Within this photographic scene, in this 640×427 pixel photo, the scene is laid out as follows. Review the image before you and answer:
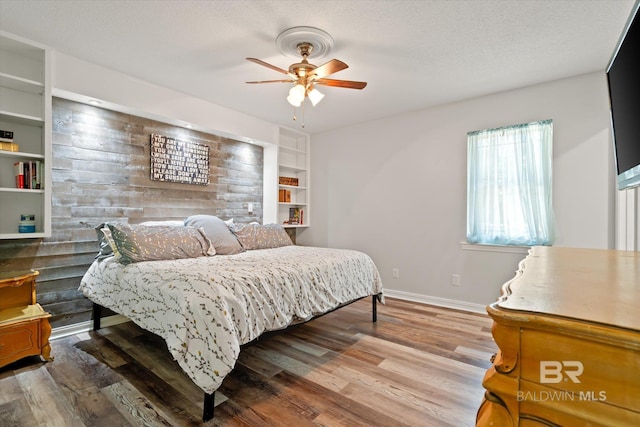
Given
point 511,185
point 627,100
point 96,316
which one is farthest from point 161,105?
point 511,185

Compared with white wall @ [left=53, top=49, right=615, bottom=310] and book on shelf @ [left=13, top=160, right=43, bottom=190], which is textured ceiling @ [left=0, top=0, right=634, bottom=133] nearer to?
white wall @ [left=53, top=49, right=615, bottom=310]

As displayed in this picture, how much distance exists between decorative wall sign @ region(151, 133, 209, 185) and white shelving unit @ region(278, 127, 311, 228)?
1.36 metres

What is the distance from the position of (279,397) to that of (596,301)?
180cm

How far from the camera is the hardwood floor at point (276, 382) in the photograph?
168 centimetres

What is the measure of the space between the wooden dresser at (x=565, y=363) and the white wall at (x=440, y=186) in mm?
3084

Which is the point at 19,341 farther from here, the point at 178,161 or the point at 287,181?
the point at 287,181

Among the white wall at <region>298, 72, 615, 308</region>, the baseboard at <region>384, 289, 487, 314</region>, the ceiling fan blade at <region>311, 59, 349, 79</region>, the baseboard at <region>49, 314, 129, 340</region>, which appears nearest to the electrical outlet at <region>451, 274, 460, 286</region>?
the white wall at <region>298, 72, 615, 308</region>

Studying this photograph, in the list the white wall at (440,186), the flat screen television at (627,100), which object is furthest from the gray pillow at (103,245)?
the flat screen television at (627,100)

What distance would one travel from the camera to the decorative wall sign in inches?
135

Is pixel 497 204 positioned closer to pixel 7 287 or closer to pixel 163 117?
pixel 163 117

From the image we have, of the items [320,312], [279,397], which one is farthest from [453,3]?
[279,397]

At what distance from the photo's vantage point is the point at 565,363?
52 cm

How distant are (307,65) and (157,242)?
2004mm

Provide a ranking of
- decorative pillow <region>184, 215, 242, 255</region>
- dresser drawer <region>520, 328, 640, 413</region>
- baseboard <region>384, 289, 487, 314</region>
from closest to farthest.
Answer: dresser drawer <region>520, 328, 640, 413</region>
decorative pillow <region>184, 215, 242, 255</region>
baseboard <region>384, 289, 487, 314</region>
